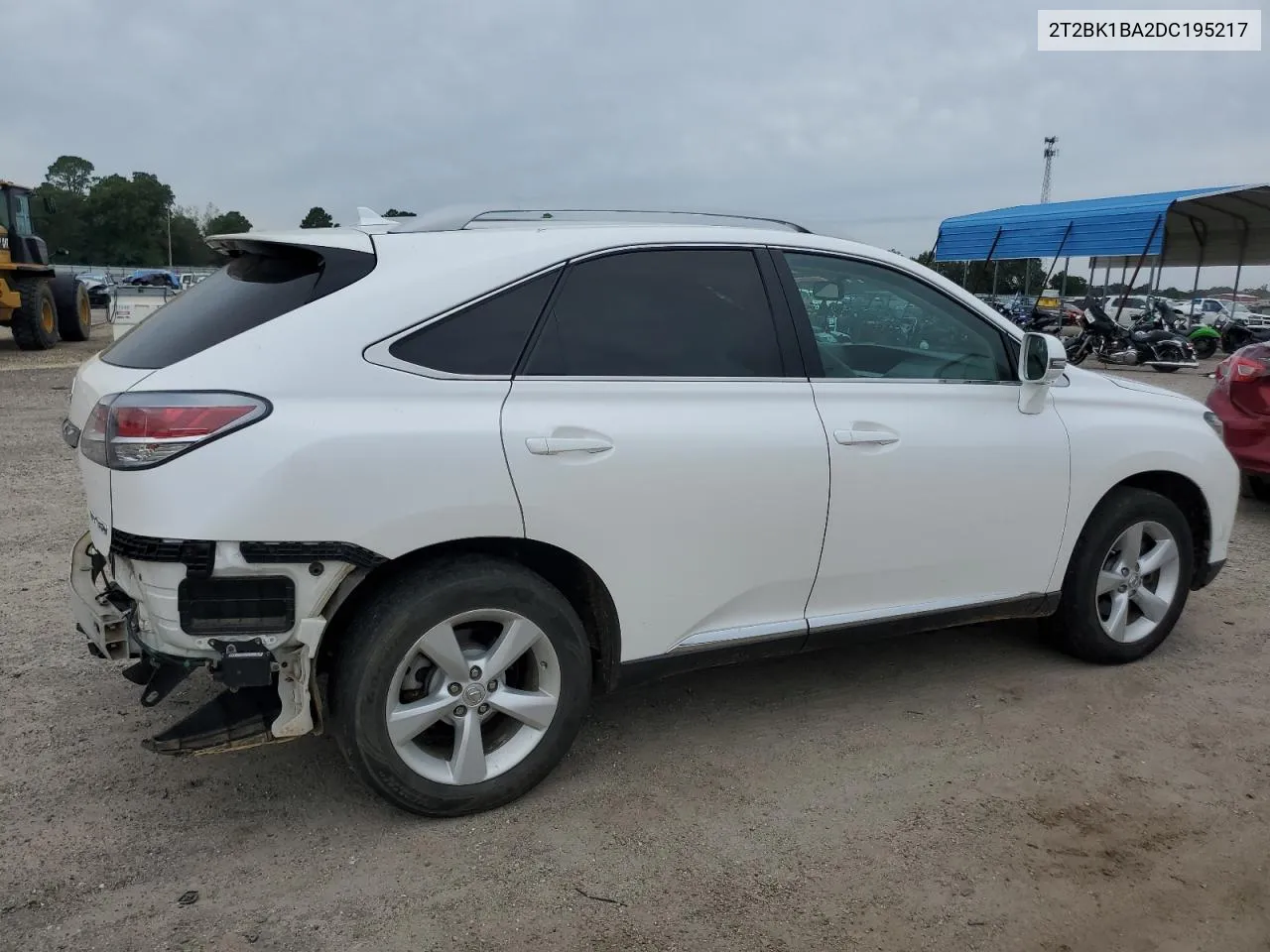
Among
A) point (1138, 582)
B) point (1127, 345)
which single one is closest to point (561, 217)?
point (1138, 582)

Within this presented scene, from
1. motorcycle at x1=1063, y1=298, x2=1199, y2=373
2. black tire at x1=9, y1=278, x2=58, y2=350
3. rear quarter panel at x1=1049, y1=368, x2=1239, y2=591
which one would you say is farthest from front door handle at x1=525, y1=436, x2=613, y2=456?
motorcycle at x1=1063, y1=298, x2=1199, y2=373

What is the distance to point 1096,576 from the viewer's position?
3.98m

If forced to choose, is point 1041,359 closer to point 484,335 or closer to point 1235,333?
point 484,335

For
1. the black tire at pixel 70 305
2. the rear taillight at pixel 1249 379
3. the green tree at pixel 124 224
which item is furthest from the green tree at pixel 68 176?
the rear taillight at pixel 1249 379

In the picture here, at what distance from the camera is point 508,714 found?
2898 millimetres

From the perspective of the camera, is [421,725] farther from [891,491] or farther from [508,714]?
[891,491]

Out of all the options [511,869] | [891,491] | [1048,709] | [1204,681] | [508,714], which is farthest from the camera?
[1204,681]

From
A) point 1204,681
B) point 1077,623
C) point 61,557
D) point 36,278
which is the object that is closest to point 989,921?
point 1077,623

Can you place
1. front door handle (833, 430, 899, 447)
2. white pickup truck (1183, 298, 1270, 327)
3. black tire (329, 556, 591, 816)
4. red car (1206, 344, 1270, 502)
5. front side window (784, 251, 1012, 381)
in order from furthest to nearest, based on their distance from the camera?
white pickup truck (1183, 298, 1270, 327) → red car (1206, 344, 1270, 502) → front side window (784, 251, 1012, 381) → front door handle (833, 430, 899, 447) → black tire (329, 556, 591, 816)

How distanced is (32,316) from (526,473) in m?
17.9

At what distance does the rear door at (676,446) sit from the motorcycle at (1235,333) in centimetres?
2222

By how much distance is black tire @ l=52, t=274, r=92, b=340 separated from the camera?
19.1 metres

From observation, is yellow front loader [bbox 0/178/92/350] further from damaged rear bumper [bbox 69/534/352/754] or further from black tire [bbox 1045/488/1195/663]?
black tire [bbox 1045/488/1195/663]

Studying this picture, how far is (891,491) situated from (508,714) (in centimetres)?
147
